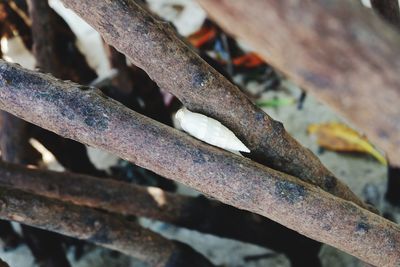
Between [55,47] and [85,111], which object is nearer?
[85,111]

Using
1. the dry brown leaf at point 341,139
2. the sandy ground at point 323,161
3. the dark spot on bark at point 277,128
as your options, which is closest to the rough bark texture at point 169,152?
the dark spot on bark at point 277,128

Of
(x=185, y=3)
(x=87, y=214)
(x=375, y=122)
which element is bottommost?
(x=87, y=214)

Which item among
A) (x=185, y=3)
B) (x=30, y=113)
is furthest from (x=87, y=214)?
(x=185, y=3)

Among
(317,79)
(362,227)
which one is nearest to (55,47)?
(362,227)

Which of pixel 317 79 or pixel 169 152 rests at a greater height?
pixel 317 79

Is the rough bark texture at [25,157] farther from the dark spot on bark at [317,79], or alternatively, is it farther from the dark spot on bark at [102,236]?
the dark spot on bark at [317,79]

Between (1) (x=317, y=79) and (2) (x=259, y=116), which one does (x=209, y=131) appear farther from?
(1) (x=317, y=79)

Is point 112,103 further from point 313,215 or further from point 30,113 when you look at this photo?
point 313,215
